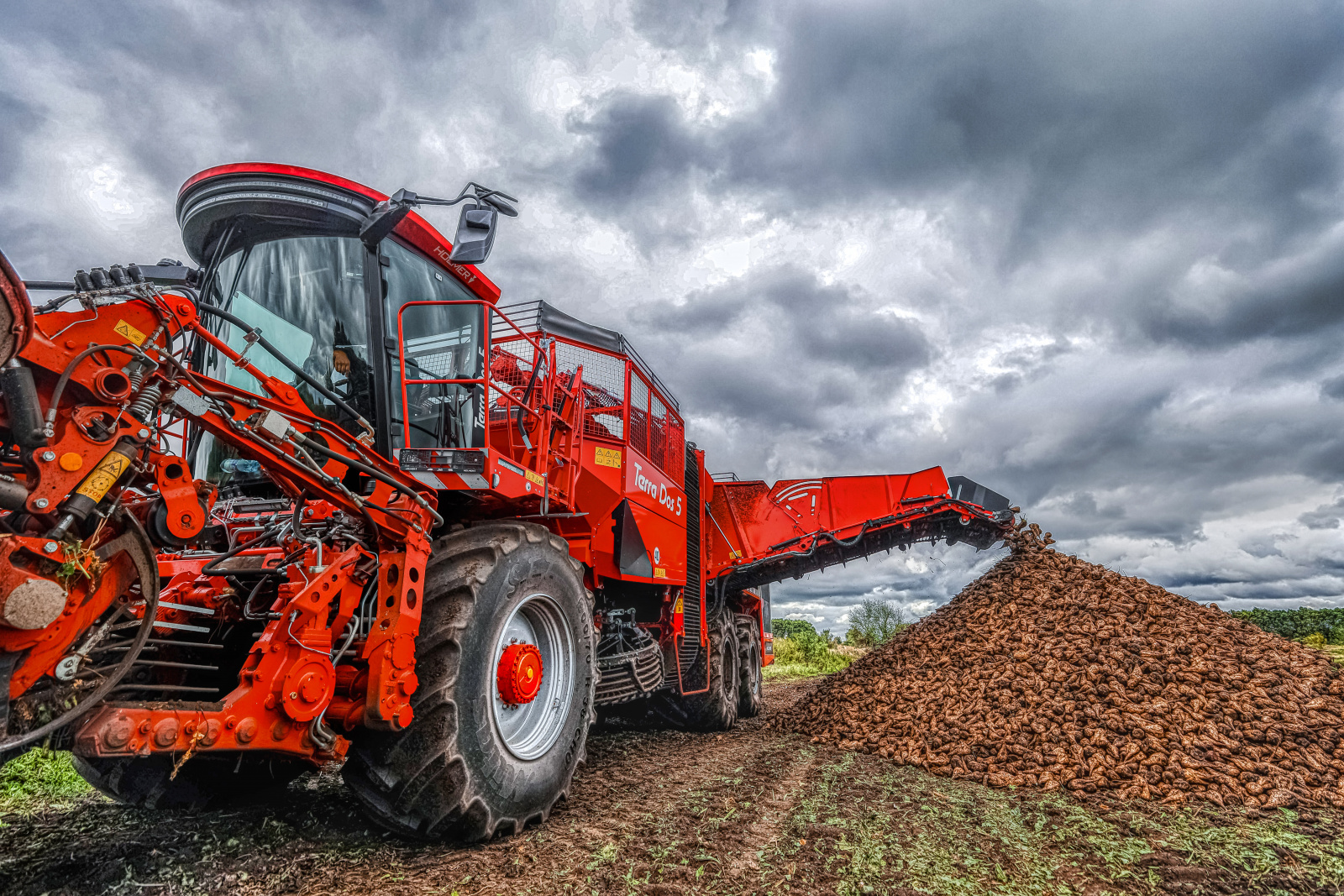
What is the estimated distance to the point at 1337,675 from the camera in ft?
20.5

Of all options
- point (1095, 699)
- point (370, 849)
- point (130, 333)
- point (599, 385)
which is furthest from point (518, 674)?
point (1095, 699)

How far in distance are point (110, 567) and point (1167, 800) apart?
5904 millimetres

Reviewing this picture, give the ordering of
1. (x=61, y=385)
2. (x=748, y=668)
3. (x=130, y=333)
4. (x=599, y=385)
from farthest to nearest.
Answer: (x=748, y=668) < (x=599, y=385) < (x=130, y=333) < (x=61, y=385)

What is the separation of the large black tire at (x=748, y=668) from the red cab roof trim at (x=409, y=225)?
19.3 feet

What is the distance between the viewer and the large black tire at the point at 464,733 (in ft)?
11.1

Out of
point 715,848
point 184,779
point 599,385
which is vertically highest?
point 599,385

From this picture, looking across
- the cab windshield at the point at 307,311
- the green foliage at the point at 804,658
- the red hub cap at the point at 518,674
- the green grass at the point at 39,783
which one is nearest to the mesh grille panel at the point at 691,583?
the red hub cap at the point at 518,674

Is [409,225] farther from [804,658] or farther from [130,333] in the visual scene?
[804,658]

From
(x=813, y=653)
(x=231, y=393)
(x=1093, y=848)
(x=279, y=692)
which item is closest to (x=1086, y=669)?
(x=1093, y=848)

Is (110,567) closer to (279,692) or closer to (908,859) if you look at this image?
(279,692)

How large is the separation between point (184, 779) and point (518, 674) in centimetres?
199

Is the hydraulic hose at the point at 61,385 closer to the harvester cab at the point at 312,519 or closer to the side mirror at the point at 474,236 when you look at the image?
the harvester cab at the point at 312,519

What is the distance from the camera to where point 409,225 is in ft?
14.5

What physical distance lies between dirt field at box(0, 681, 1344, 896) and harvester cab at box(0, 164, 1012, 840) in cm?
30
